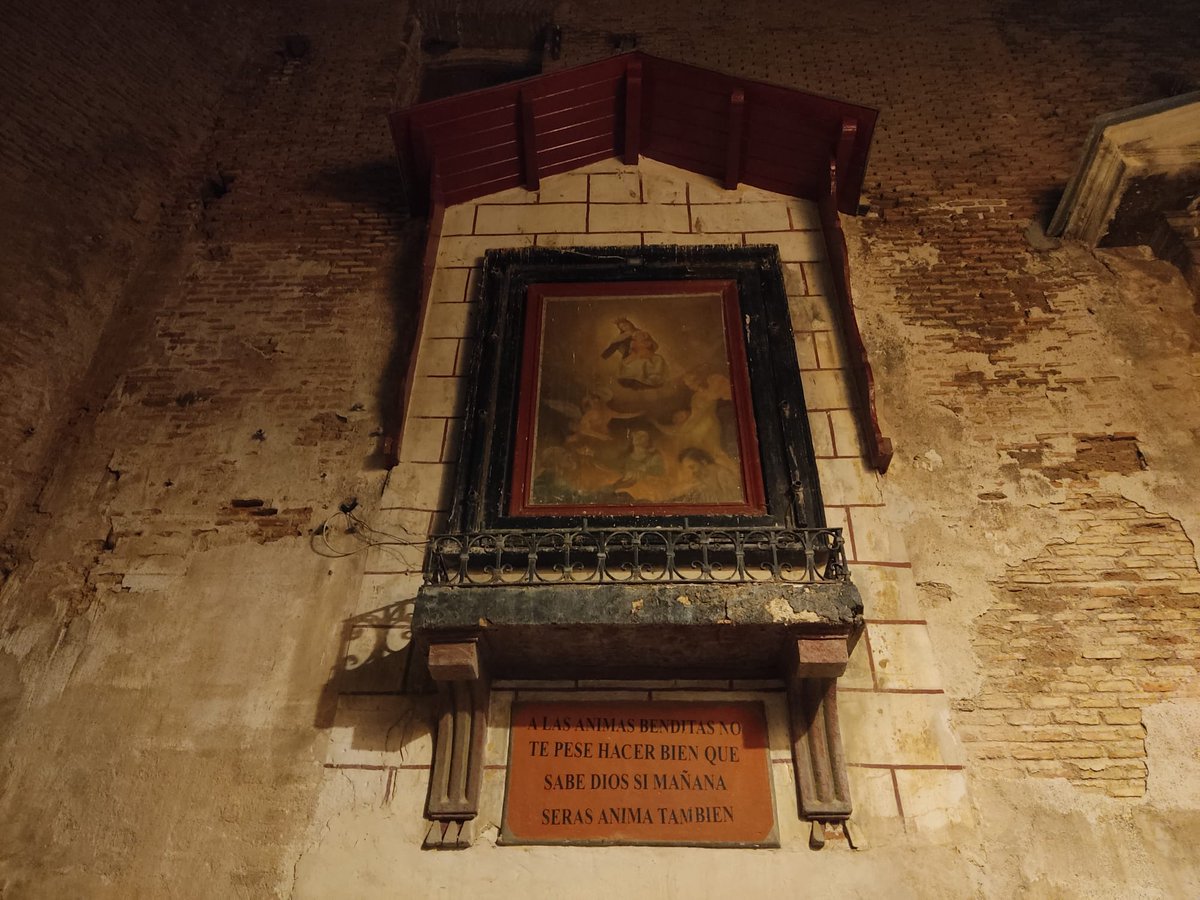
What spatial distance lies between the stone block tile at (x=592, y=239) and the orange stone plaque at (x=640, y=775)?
2.78 m

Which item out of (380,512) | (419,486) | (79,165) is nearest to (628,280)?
(419,486)

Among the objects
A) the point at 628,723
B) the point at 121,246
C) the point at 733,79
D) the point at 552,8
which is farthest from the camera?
the point at 552,8

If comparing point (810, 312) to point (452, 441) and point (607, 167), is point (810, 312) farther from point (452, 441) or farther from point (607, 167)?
point (452, 441)

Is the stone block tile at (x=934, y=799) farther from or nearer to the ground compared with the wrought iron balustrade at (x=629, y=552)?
nearer to the ground

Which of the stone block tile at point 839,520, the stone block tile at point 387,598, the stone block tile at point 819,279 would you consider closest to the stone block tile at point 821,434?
the stone block tile at point 839,520

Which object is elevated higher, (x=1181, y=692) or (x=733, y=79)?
(x=733, y=79)

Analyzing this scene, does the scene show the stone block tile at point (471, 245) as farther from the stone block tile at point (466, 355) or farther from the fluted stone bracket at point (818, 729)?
the fluted stone bracket at point (818, 729)

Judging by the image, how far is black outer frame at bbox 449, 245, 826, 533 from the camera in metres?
3.83

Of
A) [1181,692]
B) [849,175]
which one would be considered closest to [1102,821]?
[1181,692]

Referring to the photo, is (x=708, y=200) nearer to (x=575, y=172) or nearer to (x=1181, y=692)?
(x=575, y=172)

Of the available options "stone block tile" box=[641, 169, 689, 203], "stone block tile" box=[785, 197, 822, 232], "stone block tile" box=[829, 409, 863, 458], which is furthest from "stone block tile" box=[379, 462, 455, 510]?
"stone block tile" box=[785, 197, 822, 232]

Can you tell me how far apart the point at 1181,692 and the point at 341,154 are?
5.87 meters

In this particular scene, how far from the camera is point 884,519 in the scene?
3.94 meters

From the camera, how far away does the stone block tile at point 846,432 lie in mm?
4164
